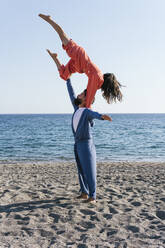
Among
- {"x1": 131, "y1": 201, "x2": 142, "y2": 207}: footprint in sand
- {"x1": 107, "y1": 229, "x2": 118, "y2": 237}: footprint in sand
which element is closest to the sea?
{"x1": 131, "y1": 201, "x2": 142, "y2": 207}: footprint in sand

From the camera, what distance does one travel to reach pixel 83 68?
13.4 ft

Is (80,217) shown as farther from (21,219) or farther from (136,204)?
(136,204)

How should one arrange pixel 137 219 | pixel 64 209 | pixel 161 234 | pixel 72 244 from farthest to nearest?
pixel 64 209, pixel 137 219, pixel 161 234, pixel 72 244

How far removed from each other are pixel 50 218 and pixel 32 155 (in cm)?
1264

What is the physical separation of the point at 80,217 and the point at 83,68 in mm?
2206

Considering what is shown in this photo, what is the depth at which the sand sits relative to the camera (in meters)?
3.43

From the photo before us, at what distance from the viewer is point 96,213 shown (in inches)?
172

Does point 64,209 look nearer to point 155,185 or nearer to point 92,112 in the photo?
point 92,112

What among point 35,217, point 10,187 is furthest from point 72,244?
point 10,187

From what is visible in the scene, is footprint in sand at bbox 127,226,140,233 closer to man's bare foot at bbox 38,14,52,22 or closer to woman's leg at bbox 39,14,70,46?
woman's leg at bbox 39,14,70,46

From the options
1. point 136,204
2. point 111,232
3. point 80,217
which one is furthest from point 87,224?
point 136,204

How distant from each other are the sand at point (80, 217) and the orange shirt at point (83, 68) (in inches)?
Result: 69.2

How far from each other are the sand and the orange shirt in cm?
176

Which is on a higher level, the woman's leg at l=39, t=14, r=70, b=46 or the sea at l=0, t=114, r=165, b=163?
the woman's leg at l=39, t=14, r=70, b=46
